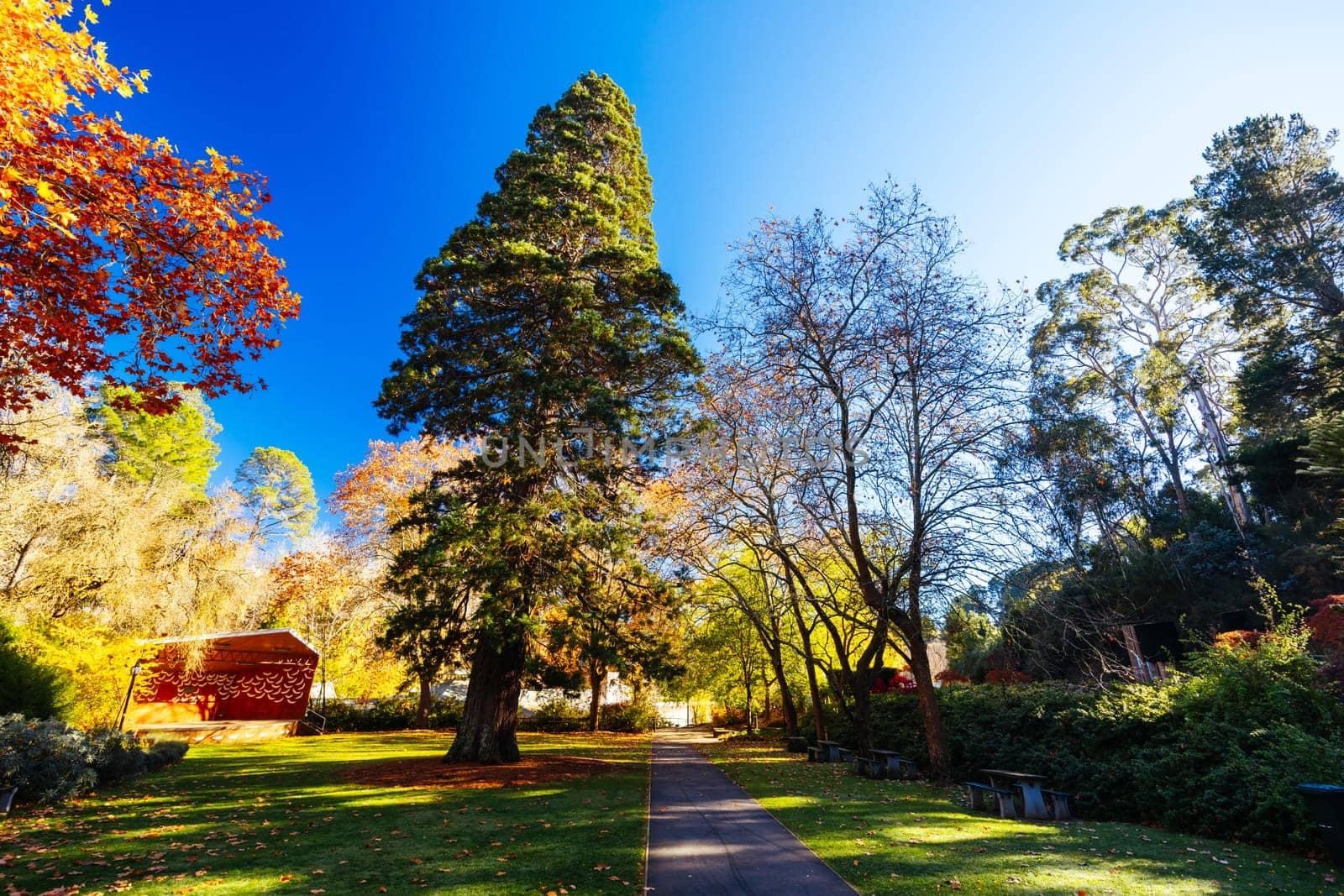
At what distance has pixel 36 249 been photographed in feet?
17.1

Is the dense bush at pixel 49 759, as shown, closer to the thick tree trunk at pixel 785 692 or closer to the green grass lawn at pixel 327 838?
the green grass lawn at pixel 327 838

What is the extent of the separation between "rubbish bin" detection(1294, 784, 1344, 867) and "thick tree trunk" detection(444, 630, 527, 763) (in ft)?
40.4

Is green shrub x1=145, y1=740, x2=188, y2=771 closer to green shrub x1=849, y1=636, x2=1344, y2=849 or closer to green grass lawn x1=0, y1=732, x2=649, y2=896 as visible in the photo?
green grass lawn x1=0, y1=732, x2=649, y2=896

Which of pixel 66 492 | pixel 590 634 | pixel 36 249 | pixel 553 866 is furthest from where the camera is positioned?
pixel 66 492

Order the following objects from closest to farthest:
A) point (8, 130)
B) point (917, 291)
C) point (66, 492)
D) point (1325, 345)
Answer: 1. point (8, 130)
2. point (917, 291)
3. point (66, 492)
4. point (1325, 345)

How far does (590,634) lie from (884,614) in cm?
619

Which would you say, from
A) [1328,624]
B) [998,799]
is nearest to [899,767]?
[998,799]

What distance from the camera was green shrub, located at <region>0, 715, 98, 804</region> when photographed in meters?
8.43

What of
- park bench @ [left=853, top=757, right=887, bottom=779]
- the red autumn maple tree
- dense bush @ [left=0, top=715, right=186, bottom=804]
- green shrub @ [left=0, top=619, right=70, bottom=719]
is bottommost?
park bench @ [left=853, top=757, right=887, bottom=779]

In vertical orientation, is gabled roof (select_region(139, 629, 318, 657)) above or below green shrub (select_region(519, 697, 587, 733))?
above

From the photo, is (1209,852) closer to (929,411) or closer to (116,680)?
(929,411)

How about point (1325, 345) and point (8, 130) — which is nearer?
point (8, 130)

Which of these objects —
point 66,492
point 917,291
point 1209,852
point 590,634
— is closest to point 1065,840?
point 1209,852

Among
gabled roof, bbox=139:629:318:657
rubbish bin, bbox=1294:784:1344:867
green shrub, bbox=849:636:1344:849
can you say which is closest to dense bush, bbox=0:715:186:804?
gabled roof, bbox=139:629:318:657
